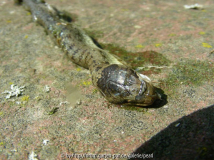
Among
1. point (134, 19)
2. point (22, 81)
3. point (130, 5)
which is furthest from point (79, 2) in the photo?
point (22, 81)

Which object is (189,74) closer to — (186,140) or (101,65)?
(186,140)

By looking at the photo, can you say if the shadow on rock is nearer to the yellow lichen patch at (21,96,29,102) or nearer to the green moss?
the green moss

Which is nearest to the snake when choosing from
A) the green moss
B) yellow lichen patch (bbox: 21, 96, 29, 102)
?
the green moss

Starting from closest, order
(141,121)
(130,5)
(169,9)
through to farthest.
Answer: (141,121) → (169,9) → (130,5)

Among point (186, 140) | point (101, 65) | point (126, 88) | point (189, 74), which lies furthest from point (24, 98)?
point (189, 74)

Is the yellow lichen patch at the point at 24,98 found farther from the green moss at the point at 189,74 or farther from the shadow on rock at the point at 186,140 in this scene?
the green moss at the point at 189,74

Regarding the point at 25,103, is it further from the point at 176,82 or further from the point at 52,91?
the point at 176,82
